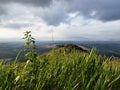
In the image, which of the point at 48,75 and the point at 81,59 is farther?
the point at 81,59

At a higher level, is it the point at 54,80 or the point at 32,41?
the point at 32,41

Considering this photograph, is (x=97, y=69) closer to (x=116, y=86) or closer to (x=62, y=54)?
(x=116, y=86)

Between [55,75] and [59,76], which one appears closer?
[59,76]

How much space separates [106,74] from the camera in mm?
6520

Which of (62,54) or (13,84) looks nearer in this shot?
(13,84)

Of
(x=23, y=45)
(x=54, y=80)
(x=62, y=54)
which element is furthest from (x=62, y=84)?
(x=62, y=54)

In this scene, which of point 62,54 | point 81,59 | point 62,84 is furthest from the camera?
point 62,54

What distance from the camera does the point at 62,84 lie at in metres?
6.32

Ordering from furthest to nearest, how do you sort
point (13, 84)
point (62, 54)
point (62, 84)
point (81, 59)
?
point (62, 54)
point (81, 59)
point (62, 84)
point (13, 84)

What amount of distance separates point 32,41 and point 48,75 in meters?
0.86

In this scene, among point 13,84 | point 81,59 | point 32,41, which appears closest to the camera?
point 13,84

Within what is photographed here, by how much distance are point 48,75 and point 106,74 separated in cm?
127

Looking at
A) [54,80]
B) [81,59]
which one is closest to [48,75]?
[54,80]

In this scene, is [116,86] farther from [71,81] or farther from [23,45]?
[23,45]
